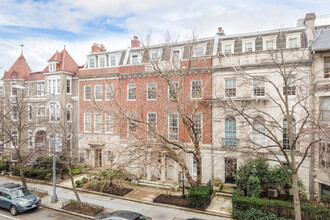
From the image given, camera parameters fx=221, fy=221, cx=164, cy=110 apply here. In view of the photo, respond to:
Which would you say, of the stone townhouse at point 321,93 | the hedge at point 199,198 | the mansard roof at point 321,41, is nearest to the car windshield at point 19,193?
the hedge at point 199,198

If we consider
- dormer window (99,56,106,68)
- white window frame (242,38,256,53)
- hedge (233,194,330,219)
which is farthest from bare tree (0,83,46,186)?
white window frame (242,38,256,53)

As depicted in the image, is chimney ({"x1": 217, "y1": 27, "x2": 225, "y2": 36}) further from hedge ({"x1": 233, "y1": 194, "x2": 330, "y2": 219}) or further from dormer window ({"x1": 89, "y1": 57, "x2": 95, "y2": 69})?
hedge ({"x1": 233, "y1": 194, "x2": 330, "y2": 219})

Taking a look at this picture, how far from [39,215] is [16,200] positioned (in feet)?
6.44

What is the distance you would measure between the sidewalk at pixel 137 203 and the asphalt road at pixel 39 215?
0.65 metres

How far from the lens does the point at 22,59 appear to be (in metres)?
33.5

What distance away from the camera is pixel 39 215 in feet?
50.9

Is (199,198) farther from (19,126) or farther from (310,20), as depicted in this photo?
(310,20)

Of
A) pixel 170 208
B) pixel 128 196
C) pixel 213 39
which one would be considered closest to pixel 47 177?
pixel 128 196

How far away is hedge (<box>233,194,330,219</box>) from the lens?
1311cm

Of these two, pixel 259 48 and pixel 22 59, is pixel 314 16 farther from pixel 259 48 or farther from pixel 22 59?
pixel 22 59

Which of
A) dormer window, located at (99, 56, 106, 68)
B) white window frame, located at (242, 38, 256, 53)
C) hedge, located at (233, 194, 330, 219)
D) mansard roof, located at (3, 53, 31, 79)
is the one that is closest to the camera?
hedge, located at (233, 194, 330, 219)

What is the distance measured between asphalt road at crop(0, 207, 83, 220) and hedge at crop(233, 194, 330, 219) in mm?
10999

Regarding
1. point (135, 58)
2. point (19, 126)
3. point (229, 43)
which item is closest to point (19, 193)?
point (19, 126)

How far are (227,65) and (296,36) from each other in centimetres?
629
